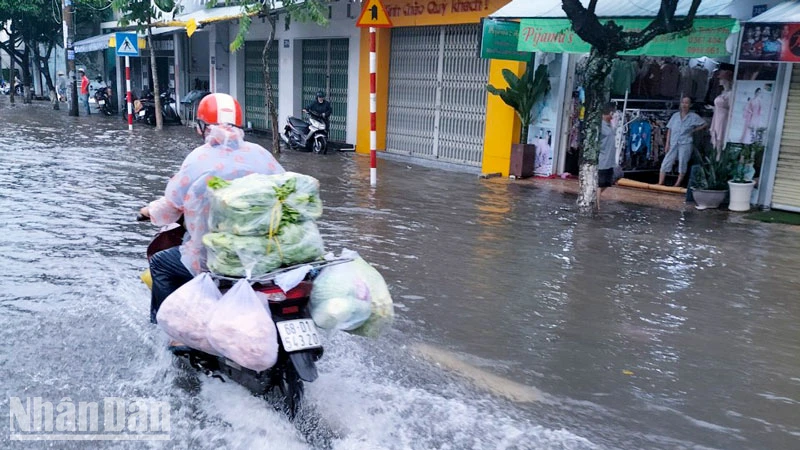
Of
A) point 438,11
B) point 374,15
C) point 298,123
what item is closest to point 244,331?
point 374,15

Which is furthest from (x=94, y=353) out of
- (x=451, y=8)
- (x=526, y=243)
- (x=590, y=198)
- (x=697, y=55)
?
(x=451, y=8)

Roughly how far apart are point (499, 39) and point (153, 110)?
50.5 ft

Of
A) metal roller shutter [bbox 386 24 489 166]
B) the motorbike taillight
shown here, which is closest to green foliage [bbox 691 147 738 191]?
metal roller shutter [bbox 386 24 489 166]

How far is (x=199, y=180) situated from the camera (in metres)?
3.88

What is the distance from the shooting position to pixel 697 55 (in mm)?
9602

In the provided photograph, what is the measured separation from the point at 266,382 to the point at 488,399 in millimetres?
1288

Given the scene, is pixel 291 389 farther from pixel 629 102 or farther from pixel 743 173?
pixel 629 102

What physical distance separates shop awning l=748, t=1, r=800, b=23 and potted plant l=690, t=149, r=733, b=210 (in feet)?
6.47

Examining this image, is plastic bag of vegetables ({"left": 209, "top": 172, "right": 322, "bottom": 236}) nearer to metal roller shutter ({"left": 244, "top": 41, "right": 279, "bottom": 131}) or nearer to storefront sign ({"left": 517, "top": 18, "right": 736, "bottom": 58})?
storefront sign ({"left": 517, "top": 18, "right": 736, "bottom": 58})

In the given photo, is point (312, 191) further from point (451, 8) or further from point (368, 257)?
point (451, 8)

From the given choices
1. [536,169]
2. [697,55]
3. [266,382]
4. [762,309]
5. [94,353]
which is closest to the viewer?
[266,382]

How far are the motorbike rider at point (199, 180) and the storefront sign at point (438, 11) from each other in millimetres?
10205

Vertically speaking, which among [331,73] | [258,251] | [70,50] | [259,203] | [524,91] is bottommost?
[258,251]

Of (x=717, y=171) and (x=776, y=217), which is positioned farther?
(x=717, y=171)
